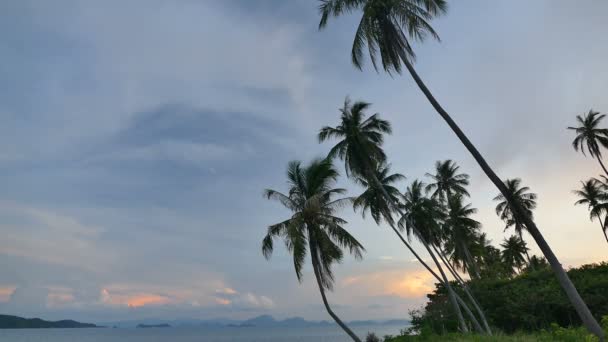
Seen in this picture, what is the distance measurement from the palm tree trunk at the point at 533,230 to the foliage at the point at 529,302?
35.1 ft

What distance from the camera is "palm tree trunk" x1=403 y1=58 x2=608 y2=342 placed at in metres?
11.5

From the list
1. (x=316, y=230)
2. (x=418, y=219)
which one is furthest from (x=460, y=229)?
(x=316, y=230)

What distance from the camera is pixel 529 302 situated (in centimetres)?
2489

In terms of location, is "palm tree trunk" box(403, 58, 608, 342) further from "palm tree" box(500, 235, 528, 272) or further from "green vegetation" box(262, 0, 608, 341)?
"palm tree" box(500, 235, 528, 272)

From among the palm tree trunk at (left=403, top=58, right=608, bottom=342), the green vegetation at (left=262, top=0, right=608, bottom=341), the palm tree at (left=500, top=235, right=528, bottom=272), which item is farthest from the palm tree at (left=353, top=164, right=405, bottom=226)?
the palm tree at (left=500, top=235, right=528, bottom=272)

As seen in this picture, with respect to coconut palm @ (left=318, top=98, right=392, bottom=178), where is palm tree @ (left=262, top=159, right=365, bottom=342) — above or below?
below

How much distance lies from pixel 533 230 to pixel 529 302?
52.5 ft

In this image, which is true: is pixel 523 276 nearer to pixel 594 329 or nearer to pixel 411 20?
pixel 594 329

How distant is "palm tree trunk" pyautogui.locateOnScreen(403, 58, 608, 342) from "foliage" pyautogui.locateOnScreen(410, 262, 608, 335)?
1071 cm

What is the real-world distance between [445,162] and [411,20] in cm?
2409

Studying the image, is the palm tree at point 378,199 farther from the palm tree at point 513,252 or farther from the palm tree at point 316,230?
the palm tree at point 513,252

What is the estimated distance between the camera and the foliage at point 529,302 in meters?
23.6

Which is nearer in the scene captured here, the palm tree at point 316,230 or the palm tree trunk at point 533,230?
the palm tree trunk at point 533,230

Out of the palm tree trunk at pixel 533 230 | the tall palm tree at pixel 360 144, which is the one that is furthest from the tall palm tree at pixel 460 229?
the palm tree trunk at pixel 533 230
